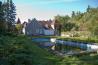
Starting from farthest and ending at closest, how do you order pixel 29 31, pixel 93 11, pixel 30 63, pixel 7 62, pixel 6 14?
pixel 29 31, pixel 6 14, pixel 93 11, pixel 30 63, pixel 7 62

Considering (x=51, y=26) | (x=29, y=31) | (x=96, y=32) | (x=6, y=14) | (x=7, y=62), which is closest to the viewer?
(x=7, y=62)

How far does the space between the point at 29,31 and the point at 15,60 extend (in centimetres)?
6292

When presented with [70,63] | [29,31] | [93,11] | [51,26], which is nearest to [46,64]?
[70,63]

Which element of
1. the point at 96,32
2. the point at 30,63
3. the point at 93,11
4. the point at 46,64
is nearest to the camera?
the point at 30,63

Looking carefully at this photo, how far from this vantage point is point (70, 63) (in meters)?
17.3

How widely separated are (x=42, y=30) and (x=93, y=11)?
95.7 ft

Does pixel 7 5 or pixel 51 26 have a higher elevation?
pixel 7 5

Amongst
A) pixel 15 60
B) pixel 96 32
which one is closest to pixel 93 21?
pixel 96 32

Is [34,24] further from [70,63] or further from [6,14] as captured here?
[70,63]

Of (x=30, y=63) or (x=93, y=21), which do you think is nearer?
(x=30, y=63)

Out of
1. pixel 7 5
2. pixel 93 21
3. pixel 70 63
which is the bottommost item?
pixel 70 63

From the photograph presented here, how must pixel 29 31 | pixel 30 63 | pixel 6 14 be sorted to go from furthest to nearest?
pixel 29 31, pixel 6 14, pixel 30 63

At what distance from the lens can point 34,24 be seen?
252 ft

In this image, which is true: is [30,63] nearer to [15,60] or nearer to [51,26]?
[15,60]
